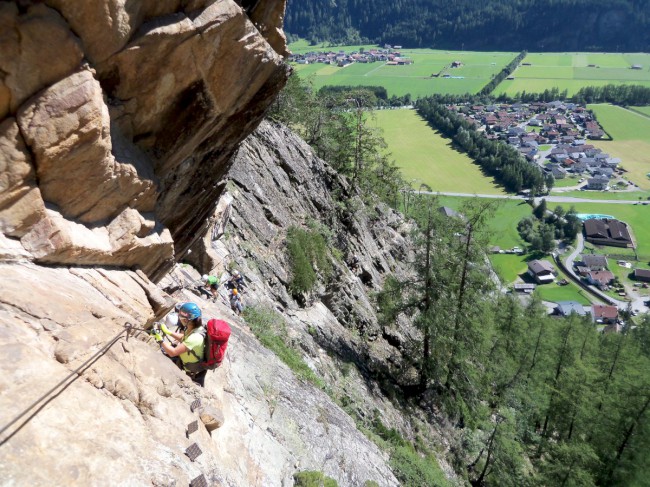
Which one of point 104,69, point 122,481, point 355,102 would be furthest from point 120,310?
point 355,102

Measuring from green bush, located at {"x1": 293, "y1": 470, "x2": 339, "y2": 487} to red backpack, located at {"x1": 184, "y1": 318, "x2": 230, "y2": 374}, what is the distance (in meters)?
4.06

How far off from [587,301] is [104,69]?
97.3m

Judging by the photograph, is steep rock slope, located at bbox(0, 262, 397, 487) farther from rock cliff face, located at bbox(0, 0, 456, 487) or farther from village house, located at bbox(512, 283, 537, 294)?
village house, located at bbox(512, 283, 537, 294)

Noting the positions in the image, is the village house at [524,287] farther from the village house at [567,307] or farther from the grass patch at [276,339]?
the grass patch at [276,339]

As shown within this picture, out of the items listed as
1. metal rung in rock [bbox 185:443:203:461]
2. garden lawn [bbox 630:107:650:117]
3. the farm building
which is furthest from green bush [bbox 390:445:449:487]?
garden lawn [bbox 630:107:650:117]

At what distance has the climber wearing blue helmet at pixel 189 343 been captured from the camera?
11203 mm

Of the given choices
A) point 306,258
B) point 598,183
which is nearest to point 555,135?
point 598,183

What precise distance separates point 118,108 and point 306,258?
21429 mm

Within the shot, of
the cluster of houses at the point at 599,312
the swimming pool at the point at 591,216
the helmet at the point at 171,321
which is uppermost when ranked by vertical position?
the helmet at the point at 171,321

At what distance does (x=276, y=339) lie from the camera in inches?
819

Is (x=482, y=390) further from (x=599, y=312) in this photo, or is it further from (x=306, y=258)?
(x=599, y=312)

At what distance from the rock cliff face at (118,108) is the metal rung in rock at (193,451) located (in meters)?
4.78

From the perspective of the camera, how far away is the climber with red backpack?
11094mm

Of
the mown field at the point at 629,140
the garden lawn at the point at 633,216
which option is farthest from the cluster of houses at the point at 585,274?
the mown field at the point at 629,140
